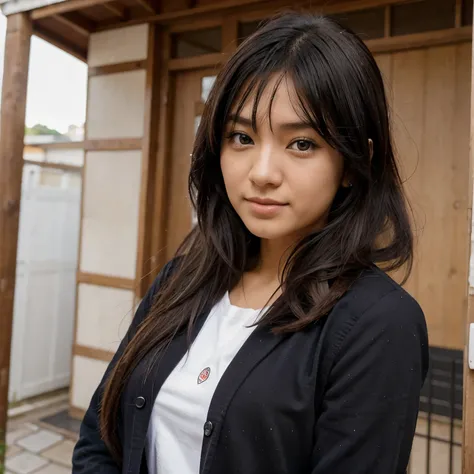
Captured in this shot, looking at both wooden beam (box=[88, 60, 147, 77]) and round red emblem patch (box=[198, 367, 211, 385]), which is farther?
wooden beam (box=[88, 60, 147, 77])

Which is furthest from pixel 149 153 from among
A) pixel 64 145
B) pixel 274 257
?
pixel 64 145

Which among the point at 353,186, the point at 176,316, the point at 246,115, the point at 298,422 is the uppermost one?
the point at 246,115

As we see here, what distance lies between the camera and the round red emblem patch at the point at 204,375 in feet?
3.14

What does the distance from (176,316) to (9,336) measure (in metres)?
1.90

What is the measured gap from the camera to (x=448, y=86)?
7.79 ft

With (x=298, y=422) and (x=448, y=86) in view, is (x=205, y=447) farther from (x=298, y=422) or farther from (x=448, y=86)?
(x=448, y=86)

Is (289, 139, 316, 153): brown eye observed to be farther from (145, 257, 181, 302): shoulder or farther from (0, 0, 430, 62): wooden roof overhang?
(0, 0, 430, 62): wooden roof overhang

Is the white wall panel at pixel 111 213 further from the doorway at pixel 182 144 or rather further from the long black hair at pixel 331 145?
the long black hair at pixel 331 145

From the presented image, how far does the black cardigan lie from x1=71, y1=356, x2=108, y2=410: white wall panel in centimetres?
266

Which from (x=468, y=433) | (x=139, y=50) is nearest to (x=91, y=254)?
(x=139, y=50)

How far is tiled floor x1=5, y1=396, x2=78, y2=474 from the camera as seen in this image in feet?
9.62

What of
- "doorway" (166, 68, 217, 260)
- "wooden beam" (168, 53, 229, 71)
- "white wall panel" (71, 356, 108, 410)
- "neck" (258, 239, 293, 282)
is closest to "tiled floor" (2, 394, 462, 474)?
"white wall panel" (71, 356, 108, 410)

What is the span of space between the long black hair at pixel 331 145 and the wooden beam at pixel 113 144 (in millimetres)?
2129

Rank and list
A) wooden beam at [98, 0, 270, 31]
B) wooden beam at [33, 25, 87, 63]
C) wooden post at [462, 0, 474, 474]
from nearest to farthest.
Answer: wooden post at [462, 0, 474, 474]
wooden beam at [98, 0, 270, 31]
wooden beam at [33, 25, 87, 63]
